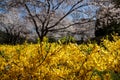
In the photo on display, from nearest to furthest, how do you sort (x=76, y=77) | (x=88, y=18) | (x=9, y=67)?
(x=76, y=77), (x=9, y=67), (x=88, y=18)

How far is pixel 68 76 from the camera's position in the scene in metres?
2.93

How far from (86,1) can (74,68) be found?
64.3ft

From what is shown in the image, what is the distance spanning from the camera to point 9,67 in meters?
3.34

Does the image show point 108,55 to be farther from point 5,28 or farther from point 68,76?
point 5,28

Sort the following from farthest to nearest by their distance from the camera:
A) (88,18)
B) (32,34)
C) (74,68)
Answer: (32,34), (88,18), (74,68)

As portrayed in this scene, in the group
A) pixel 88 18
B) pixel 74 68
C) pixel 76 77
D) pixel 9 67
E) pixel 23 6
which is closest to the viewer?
pixel 76 77

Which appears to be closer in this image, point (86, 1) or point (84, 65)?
point (84, 65)

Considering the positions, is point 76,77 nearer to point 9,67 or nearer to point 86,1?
point 9,67

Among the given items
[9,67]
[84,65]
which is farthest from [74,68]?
[9,67]

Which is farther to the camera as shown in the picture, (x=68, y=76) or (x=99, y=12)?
(x=99, y=12)

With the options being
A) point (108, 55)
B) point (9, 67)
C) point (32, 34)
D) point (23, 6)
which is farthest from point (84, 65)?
point (32, 34)

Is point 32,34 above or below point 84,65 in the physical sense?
below

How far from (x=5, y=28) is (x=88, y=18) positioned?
21.7m

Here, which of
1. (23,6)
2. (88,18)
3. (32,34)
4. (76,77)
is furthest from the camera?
(32,34)
